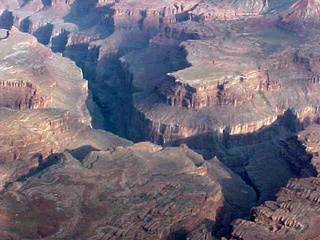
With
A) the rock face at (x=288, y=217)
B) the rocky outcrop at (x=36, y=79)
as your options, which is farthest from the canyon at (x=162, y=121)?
the rocky outcrop at (x=36, y=79)

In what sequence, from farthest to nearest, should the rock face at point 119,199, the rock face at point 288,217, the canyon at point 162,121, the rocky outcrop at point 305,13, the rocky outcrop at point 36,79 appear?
the rocky outcrop at point 305,13
the rocky outcrop at point 36,79
the canyon at point 162,121
the rock face at point 119,199
the rock face at point 288,217

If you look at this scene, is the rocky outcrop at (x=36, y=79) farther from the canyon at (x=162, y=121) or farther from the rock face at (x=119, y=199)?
the rock face at (x=119, y=199)

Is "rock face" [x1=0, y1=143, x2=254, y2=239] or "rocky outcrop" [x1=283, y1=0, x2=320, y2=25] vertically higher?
"rocky outcrop" [x1=283, y1=0, x2=320, y2=25]

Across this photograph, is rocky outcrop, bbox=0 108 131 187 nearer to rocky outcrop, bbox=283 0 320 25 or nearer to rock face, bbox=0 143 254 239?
rock face, bbox=0 143 254 239

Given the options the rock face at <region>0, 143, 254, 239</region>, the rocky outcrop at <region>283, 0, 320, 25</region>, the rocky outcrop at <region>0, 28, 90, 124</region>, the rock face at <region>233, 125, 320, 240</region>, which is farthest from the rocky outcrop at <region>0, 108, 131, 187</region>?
the rocky outcrop at <region>283, 0, 320, 25</region>

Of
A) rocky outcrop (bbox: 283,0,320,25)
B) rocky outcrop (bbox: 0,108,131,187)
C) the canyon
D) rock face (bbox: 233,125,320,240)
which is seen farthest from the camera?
rocky outcrop (bbox: 283,0,320,25)

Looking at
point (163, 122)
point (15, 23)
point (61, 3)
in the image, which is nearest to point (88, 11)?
point (61, 3)
